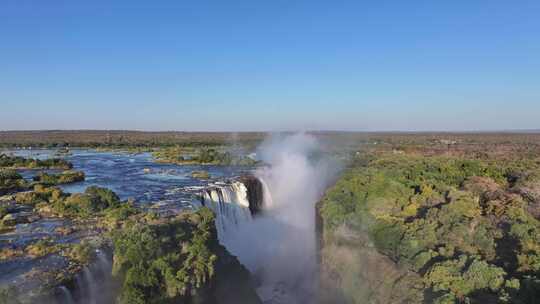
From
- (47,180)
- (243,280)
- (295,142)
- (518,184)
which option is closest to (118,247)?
(243,280)

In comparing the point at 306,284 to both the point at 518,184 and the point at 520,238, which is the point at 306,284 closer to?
the point at 520,238

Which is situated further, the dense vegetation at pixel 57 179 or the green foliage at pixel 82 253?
the dense vegetation at pixel 57 179

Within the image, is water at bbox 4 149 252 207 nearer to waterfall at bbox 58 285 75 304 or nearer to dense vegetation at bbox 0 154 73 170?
dense vegetation at bbox 0 154 73 170

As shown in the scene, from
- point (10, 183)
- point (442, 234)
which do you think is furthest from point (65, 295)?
point (10, 183)

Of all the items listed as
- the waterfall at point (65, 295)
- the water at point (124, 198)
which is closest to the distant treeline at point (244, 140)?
the water at point (124, 198)

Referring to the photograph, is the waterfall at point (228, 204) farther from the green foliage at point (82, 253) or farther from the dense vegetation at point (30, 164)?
the dense vegetation at point (30, 164)

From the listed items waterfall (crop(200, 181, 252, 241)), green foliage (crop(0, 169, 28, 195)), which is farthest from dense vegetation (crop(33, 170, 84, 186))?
waterfall (crop(200, 181, 252, 241))

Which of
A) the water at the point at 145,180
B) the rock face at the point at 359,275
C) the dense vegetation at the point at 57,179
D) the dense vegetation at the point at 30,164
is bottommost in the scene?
the rock face at the point at 359,275

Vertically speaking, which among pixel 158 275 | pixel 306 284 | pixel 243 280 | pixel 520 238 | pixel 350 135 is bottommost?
pixel 306 284
